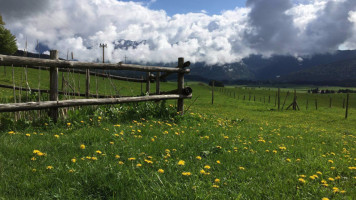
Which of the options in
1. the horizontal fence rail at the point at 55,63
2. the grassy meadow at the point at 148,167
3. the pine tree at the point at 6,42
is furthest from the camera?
the pine tree at the point at 6,42

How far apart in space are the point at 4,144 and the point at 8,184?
1895mm

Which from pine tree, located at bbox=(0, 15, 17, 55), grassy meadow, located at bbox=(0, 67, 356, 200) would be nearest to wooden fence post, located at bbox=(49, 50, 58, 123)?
grassy meadow, located at bbox=(0, 67, 356, 200)

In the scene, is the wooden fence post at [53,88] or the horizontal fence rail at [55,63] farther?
the wooden fence post at [53,88]

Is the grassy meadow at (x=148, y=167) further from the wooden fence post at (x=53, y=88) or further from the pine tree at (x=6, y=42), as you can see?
the pine tree at (x=6, y=42)

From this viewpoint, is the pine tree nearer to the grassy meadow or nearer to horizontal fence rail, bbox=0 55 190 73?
horizontal fence rail, bbox=0 55 190 73

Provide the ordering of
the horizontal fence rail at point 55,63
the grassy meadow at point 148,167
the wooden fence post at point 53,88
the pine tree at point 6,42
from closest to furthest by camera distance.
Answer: the grassy meadow at point 148,167, the horizontal fence rail at point 55,63, the wooden fence post at point 53,88, the pine tree at point 6,42

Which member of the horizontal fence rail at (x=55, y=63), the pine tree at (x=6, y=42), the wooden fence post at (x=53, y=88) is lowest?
the wooden fence post at (x=53, y=88)

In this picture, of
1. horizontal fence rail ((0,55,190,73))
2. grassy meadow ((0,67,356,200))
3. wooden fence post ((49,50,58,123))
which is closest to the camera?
grassy meadow ((0,67,356,200))

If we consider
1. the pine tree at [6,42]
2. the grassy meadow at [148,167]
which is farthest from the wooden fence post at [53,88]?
the pine tree at [6,42]

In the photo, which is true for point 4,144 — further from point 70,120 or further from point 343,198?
point 343,198

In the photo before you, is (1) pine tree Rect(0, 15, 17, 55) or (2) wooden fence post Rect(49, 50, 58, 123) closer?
(2) wooden fence post Rect(49, 50, 58, 123)

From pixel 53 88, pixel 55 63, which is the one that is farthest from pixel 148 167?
pixel 55 63

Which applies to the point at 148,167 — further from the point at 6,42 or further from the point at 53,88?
the point at 6,42

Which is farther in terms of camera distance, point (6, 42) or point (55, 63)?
point (6, 42)
